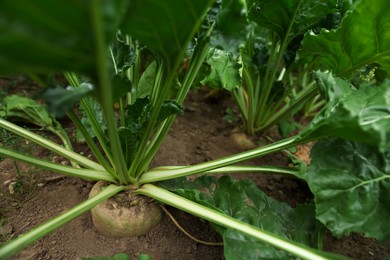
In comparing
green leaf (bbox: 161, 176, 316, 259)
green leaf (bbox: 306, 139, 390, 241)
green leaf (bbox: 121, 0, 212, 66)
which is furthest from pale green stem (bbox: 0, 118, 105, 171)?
green leaf (bbox: 306, 139, 390, 241)

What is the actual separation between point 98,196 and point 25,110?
71cm

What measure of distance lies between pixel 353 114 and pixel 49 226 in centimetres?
74

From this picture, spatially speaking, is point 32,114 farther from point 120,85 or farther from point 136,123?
point 120,85

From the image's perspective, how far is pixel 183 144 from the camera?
161 cm

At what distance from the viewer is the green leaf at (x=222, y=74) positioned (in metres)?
1.25

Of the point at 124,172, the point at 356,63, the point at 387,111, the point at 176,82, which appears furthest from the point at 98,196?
the point at 356,63

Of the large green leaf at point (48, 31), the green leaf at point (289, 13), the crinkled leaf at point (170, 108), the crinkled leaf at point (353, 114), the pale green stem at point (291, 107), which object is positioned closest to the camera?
the large green leaf at point (48, 31)

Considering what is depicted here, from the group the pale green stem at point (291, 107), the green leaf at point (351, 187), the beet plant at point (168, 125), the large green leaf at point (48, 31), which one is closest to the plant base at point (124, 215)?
the beet plant at point (168, 125)

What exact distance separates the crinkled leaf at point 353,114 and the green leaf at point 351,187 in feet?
0.26

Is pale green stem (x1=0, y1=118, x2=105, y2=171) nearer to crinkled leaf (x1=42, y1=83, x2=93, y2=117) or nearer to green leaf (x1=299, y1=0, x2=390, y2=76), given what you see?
crinkled leaf (x1=42, y1=83, x2=93, y2=117)

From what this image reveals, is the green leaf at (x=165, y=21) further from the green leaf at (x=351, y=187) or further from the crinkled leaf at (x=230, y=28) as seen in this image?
the green leaf at (x=351, y=187)

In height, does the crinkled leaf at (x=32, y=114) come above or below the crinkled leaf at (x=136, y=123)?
below

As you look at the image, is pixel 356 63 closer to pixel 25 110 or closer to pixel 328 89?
pixel 328 89

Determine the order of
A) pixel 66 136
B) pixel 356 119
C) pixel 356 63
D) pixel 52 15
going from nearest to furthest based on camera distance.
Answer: pixel 52 15 < pixel 356 119 < pixel 356 63 < pixel 66 136
